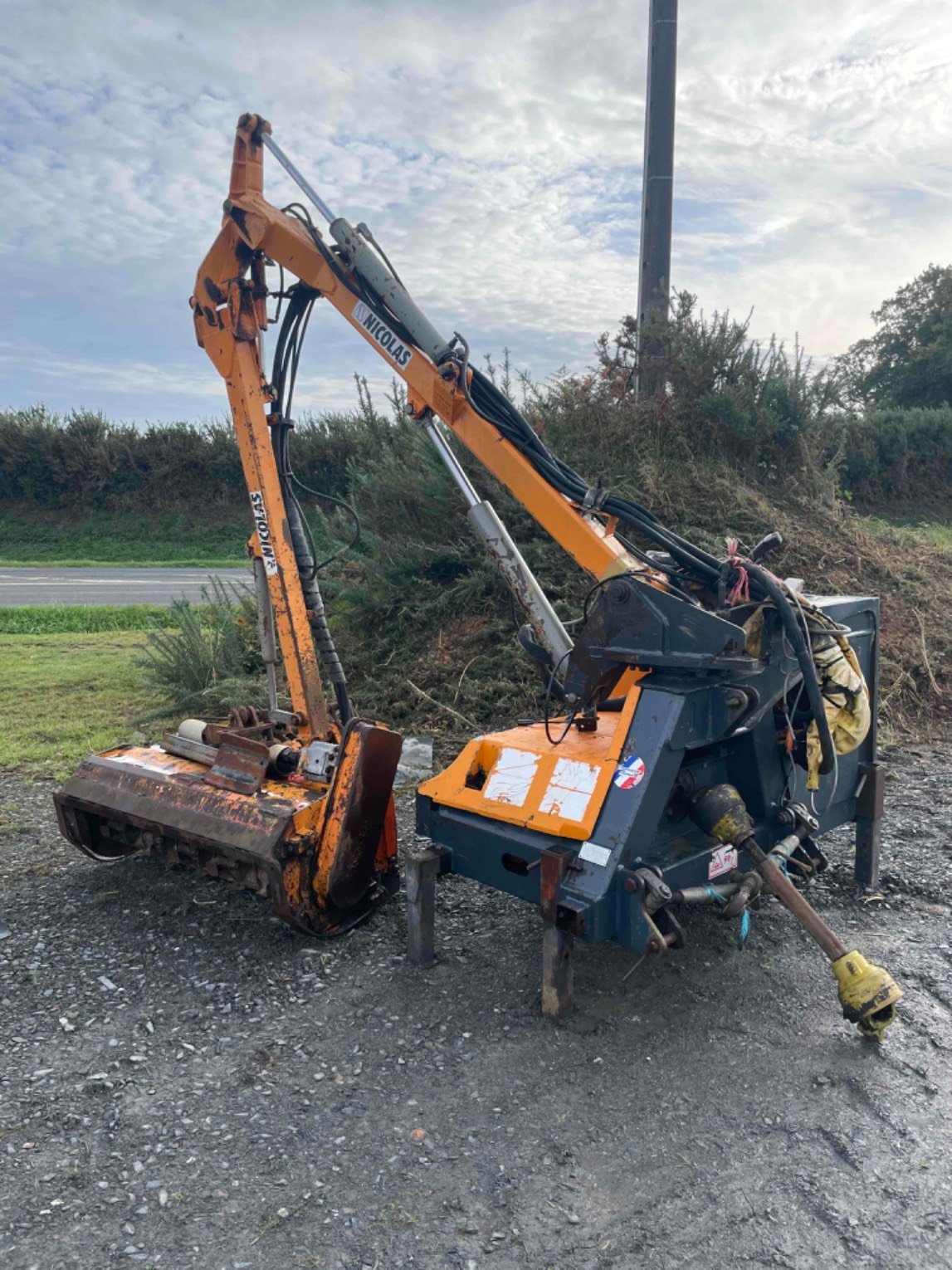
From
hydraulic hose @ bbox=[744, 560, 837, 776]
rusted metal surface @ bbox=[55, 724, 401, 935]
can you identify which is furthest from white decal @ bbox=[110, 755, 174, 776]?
hydraulic hose @ bbox=[744, 560, 837, 776]

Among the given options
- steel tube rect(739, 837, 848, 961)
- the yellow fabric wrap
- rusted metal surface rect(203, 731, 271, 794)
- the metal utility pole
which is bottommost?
steel tube rect(739, 837, 848, 961)

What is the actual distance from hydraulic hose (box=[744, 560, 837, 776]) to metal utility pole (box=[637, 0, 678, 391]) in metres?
5.97

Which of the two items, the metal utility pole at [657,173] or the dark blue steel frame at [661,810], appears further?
the metal utility pole at [657,173]

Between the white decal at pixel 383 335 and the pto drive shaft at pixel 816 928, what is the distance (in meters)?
2.38

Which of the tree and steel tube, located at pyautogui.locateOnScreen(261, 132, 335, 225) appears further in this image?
the tree

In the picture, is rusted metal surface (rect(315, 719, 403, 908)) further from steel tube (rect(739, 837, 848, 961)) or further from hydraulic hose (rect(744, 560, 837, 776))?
hydraulic hose (rect(744, 560, 837, 776))

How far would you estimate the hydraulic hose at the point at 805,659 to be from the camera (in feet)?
10.7

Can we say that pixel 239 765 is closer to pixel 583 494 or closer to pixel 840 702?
pixel 583 494

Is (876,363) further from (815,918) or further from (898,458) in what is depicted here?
(815,918)

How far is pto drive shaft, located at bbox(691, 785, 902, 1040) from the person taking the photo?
302 cm

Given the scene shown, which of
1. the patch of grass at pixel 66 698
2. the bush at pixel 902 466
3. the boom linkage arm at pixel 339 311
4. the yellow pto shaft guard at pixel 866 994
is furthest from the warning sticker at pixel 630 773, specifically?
the bush at pixel 902 466

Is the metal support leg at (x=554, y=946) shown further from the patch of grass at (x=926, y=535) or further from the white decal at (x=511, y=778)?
the patch of grass at (x=926, y=535)

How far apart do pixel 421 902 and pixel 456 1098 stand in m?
0.82

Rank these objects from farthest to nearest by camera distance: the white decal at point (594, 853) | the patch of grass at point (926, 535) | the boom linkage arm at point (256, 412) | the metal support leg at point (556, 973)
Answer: the patch of grass at point (926, 535) → the boom linkage arm at point (256, 412) → the metal support leg at point (556, 973) → the white decal at point (594, 853)
